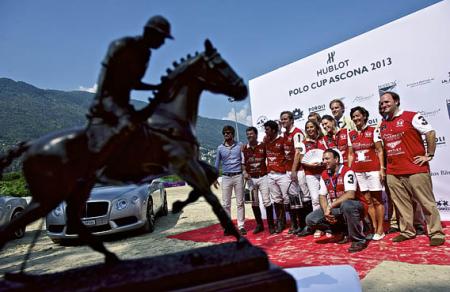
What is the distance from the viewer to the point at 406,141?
4.09 meters

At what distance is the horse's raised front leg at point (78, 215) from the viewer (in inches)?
65.6

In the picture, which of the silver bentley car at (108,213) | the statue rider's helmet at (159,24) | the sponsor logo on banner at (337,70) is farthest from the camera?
the silver bentley car at (108,213)

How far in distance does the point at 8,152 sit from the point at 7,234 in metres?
0.39

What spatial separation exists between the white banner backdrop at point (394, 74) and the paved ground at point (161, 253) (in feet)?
8.21

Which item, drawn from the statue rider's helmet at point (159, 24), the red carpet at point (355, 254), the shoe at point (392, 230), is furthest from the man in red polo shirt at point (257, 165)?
the statue rider's helmet at point (159, 24)

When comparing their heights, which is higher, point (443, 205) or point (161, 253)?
point (443, 205)

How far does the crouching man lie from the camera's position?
13.4ft

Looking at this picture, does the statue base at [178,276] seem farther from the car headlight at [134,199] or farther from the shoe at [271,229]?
the car headlight at [134,199]

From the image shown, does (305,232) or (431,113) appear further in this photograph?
(305,232)

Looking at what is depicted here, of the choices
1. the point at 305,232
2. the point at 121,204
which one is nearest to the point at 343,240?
the point at 305,232

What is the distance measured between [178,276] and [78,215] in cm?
69

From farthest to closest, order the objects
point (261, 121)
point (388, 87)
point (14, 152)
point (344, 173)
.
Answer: point (261, 121), point (388, 87), point (344, 173), point (14, 152)

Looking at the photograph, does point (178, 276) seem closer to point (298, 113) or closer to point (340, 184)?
point (340, 184)

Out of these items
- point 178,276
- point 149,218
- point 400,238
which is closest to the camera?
point 178,276
